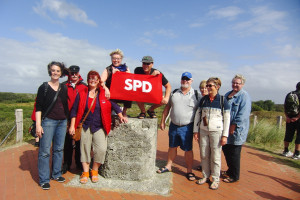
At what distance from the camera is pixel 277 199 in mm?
3508

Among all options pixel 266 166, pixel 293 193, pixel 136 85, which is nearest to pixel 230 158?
pixel 293 193

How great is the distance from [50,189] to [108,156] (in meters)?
1.09

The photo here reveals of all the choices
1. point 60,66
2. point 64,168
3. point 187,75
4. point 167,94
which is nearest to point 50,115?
point 60,66

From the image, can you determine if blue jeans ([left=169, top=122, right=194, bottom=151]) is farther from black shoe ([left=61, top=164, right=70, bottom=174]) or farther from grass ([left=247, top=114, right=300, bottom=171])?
grass ([left=247, top=114, right=300, bottom=171])

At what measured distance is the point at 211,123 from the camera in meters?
3.61

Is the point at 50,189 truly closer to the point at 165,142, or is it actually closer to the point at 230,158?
the point at 230,158

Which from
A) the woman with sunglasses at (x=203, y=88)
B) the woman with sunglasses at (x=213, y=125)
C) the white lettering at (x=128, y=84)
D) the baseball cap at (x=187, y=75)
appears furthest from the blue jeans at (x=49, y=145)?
the woman with sunglasses at (x=203, y=88)

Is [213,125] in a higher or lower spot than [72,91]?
lower

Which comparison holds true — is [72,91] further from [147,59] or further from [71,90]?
[147,59]

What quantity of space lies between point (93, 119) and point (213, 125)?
2169 mm

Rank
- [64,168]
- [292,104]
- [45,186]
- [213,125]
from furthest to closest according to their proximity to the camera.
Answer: [292,104] < [64,168] < [213,125] < [45,186]

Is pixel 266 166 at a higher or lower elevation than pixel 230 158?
lower

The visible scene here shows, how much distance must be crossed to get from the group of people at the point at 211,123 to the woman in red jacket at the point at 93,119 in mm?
1178

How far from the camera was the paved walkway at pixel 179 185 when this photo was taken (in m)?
3.26
